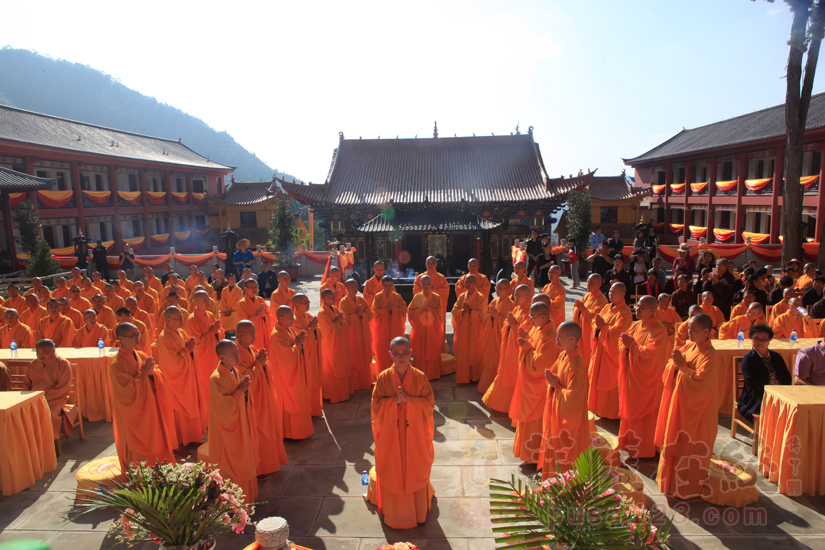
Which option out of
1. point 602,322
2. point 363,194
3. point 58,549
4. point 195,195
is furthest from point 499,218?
point 195,195

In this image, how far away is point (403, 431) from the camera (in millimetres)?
4652

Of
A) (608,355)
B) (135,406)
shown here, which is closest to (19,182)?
(135,406)

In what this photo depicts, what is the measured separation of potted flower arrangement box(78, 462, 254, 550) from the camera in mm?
3207

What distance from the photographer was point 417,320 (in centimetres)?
887

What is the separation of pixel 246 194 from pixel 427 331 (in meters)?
33.8

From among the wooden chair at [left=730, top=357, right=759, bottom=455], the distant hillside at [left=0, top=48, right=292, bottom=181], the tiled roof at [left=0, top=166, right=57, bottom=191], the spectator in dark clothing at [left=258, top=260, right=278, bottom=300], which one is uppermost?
the distant hillside at [left=0, top=48, right=292, bottom=181]

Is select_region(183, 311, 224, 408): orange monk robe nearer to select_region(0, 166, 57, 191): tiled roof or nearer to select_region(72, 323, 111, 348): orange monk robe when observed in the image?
select_region(72, 323, 111, 348): orange monk robe

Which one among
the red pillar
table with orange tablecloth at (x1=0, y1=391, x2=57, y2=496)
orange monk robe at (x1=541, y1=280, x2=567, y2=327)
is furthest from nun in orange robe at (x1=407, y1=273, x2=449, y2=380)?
the red pillar

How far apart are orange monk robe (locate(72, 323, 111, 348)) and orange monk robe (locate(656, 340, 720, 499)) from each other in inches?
328

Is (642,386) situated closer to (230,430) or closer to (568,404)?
(568,404)

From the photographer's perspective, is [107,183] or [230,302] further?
[107,183]

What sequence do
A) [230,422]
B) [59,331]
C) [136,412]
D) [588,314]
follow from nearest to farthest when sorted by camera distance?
[230,422]
[136,412]
[588,314]
[59,331]

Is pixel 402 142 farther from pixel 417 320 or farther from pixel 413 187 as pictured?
pixel 417 320

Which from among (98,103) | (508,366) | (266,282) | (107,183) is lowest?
(508,366)
